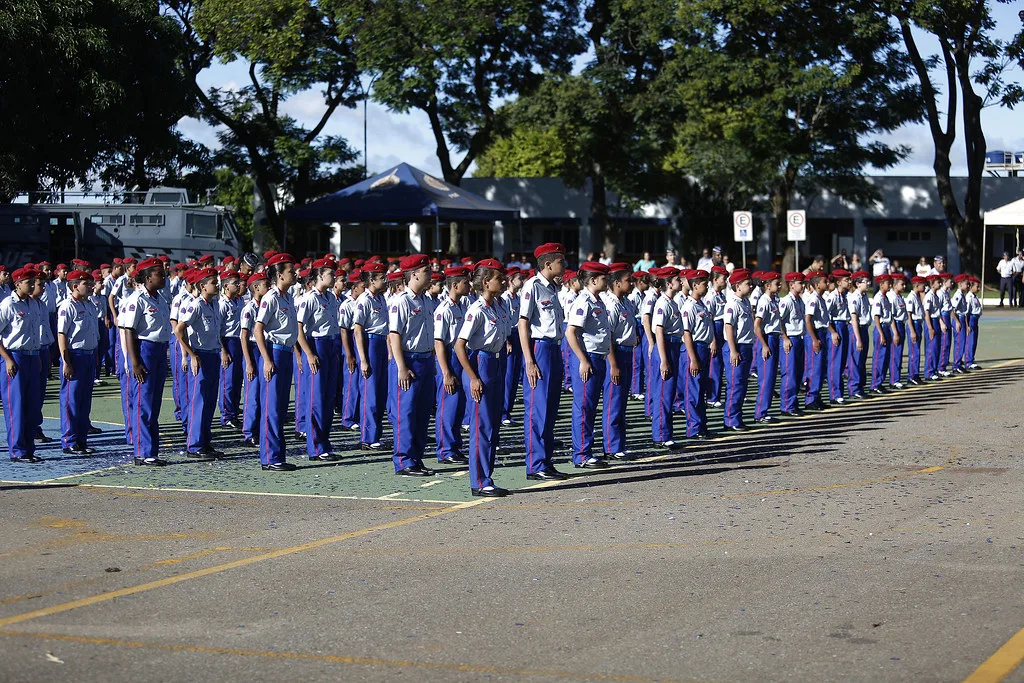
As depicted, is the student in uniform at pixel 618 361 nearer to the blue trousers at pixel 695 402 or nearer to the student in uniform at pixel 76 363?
the blue trousers at pixel 695 402

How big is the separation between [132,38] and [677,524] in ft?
105

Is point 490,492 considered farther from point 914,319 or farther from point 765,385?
point 914,319

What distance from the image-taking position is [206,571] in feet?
25.1

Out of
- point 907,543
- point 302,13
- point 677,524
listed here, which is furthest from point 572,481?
point 302,13

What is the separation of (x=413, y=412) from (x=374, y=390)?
1756 mm

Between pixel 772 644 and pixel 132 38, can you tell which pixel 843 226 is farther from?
pixel 772 644

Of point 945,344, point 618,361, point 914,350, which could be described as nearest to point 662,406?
point 618,361

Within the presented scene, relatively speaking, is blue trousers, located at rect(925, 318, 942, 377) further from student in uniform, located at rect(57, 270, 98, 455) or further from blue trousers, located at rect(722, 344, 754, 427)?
student in uniform, located at rect(57, 270, 98, 455)

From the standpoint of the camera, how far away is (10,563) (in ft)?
26.0

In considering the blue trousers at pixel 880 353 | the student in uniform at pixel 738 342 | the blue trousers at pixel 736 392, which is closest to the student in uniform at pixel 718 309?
the student in uniform at pixel 738 342

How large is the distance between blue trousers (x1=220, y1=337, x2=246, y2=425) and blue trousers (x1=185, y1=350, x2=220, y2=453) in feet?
7.68

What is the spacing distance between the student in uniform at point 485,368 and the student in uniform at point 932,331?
11.9 meters

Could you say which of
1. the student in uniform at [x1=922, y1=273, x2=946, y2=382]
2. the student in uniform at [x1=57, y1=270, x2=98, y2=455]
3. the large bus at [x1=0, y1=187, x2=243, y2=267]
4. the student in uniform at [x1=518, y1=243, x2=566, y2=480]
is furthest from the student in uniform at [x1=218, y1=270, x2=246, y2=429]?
the large bus at [x1=0, y1=187, x2=243, y2=267]

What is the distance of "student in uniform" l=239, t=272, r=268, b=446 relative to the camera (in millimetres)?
12781
